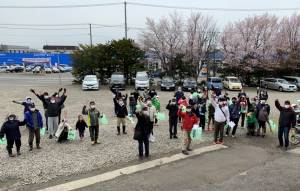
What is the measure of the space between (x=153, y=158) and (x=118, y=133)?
3405 mm

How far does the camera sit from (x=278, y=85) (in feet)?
128

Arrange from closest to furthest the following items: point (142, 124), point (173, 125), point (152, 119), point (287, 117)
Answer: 1. point (142, 124)
2. point (152, 119)
3. point (287, 117)
4. point (173, 125)

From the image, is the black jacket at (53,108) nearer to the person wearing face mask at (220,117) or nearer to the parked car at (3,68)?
the person wearing face mask at (220,117)

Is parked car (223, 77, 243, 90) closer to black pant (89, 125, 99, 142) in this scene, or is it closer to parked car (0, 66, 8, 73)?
black pant (89, 125, 99, 142)

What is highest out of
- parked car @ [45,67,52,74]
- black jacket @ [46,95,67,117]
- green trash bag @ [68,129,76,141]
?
black jacket @ [46,95,67,117]

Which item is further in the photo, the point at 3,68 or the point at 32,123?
the point at 3,68

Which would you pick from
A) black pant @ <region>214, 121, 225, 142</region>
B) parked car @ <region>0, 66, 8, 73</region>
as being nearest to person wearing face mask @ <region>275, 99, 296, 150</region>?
black pant @ <region>214, 121, 225, 142</region>

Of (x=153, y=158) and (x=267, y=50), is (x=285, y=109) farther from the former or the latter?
(x=267, y=50)

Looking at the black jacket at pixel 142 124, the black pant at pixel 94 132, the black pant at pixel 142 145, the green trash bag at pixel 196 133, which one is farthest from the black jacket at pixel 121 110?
the black jacket at pixel 142 124

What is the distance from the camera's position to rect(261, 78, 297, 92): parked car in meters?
38.1

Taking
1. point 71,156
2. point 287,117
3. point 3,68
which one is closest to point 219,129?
point 287,117

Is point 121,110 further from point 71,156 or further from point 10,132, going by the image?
point 10,132

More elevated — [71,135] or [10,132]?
[10,132]

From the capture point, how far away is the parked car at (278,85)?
125ft
